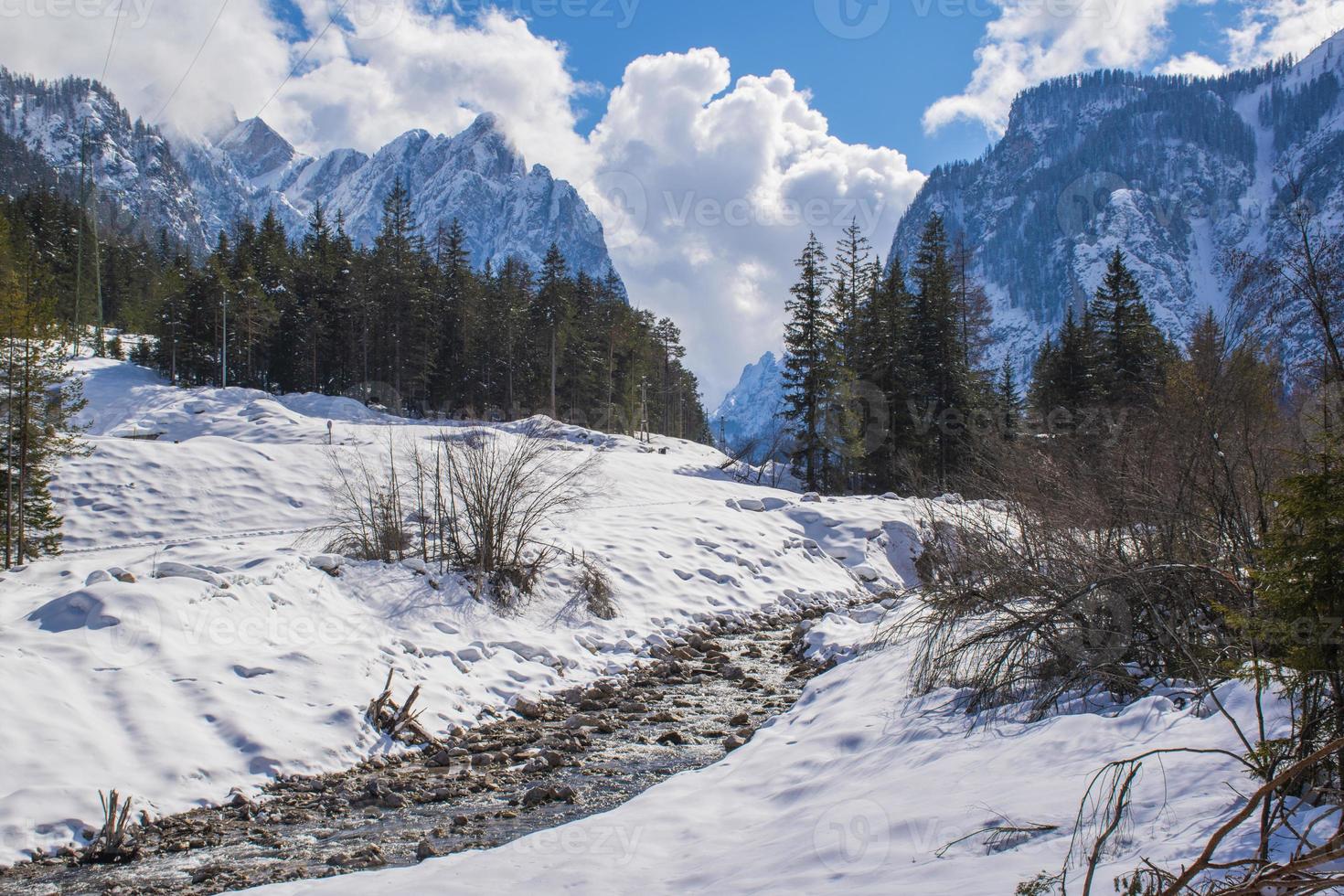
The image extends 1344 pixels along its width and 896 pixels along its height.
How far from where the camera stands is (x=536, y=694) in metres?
11.1

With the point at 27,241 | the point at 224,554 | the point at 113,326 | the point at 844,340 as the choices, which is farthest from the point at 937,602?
the point at 113,326

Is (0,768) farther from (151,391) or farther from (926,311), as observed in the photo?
(151,391)

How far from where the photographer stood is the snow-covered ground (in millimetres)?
4121

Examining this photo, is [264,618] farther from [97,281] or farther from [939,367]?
[97,281]

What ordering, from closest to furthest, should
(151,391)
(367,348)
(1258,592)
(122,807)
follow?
(1258,592)
(122,807)
(151,391)
(367,348)

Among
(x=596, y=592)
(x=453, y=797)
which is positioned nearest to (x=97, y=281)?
(x=596, y=592)

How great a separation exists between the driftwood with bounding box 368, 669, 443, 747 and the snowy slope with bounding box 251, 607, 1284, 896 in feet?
11.6

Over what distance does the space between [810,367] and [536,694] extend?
92.5 feet

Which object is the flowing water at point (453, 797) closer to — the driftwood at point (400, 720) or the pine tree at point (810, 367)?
the driftwood at point (400, 720)

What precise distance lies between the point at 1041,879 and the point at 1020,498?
5.39 m

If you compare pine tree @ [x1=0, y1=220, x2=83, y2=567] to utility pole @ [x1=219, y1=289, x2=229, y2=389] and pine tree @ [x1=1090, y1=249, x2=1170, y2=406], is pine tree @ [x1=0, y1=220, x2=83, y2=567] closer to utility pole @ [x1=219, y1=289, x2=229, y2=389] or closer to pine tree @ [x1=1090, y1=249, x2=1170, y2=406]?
utility pole @ [x1=219, y1=289, x2=229, y2=389]

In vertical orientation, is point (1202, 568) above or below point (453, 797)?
above

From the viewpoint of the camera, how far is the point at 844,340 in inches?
1558

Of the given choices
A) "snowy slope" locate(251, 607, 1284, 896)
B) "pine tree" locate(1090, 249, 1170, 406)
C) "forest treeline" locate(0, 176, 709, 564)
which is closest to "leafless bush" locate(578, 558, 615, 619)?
"snowy slope" locate(251, 607, 1284, 896)
